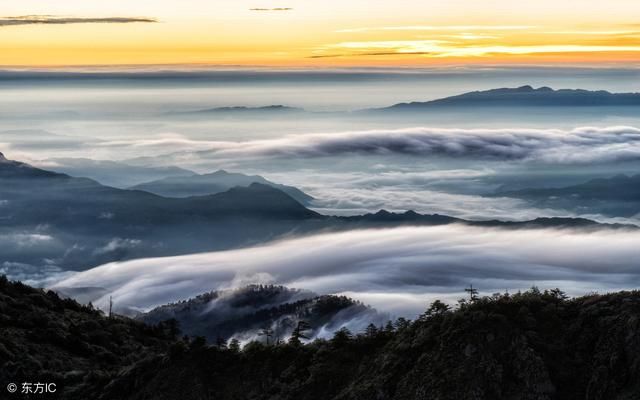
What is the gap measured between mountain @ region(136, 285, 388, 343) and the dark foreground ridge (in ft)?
284

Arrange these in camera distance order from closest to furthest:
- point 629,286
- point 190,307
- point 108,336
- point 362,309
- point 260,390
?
1. point 260,390
2. point 108,336
3. point 362,309
4. point 190,307
5. point 629,286

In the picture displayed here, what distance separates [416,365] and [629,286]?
169 m

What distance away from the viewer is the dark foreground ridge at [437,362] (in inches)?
1114

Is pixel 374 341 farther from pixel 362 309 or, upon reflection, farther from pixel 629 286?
pixel 629 286

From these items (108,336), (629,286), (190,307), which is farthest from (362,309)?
(108,336)

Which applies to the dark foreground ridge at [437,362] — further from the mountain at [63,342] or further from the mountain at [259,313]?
the mountain at [259,313]

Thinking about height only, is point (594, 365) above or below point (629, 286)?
above

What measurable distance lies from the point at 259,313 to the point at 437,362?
120 metres

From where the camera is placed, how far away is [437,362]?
29.5 metres

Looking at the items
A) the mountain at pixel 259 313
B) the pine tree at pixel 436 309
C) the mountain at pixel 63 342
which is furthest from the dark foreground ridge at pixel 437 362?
the mountain at pixel 259 313

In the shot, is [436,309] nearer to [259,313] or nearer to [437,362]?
[437,362]

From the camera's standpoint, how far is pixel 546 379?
28297 millimetres

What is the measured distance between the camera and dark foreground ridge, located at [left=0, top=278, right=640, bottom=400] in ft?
92.8

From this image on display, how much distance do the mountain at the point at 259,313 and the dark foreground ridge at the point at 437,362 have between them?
86453 millimetres
